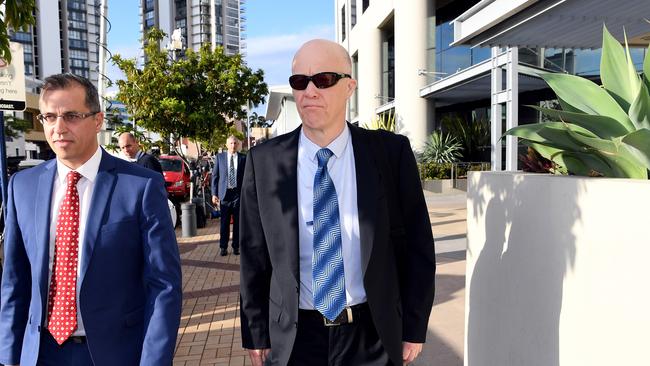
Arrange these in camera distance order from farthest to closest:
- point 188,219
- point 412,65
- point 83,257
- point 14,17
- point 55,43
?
point 55,43 → point 412,65 → point 188,219 → point 14,17 → point 83,257

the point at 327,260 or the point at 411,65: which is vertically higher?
the point at 411,65

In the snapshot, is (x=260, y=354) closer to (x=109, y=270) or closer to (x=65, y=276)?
(x=109, y=270)

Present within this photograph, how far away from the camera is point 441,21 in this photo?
22438 mm

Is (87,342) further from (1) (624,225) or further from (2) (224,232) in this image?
(2) (224,232)

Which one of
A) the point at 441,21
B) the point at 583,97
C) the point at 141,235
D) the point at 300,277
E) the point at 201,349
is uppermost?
the point at 441,21

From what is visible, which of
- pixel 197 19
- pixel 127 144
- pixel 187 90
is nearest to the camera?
pixel 127 144

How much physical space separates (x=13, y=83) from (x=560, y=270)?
17.5 ft

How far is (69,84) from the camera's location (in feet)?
6.07

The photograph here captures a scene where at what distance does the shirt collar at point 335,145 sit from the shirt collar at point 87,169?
0.79m

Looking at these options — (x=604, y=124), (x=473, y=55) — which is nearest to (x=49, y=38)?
(x=473, y=55)

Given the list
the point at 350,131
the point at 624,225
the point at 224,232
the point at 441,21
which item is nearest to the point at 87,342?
the point at 350,131

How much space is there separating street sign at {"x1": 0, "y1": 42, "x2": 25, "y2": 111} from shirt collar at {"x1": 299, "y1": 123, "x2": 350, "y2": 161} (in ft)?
13.9

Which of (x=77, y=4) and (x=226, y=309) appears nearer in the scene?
(x=226, y=309)

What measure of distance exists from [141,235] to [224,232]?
644cm
